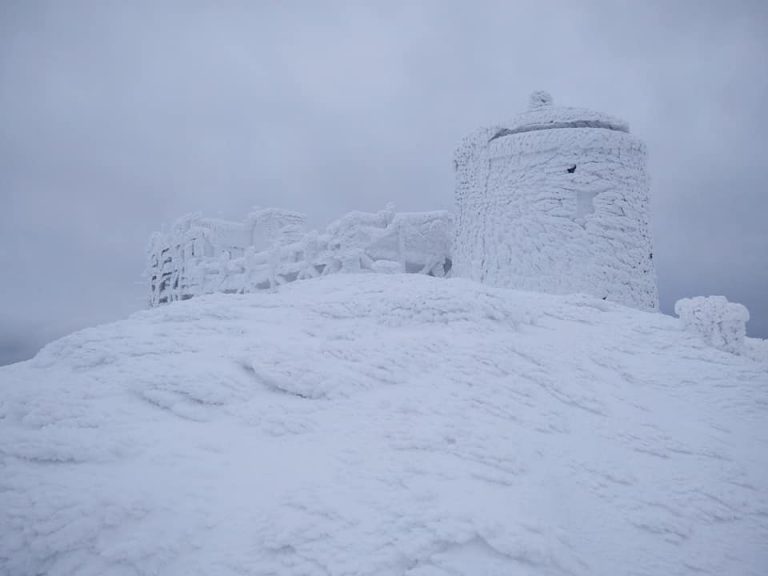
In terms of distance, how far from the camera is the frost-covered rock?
8.73m

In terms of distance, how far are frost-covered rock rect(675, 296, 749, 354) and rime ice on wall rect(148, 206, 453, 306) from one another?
6245 millimetres

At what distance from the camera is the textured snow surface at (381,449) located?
4113 mm

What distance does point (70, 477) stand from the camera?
449cm

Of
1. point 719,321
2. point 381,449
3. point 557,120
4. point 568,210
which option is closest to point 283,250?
point 568,210

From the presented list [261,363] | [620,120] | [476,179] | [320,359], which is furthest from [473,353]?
[620,120]

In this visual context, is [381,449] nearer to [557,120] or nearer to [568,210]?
[568,210]

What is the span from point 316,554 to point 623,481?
3.20m

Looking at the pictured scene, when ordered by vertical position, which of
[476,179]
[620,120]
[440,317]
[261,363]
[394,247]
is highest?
[620,120]

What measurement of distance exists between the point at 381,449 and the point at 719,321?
21.7 feet

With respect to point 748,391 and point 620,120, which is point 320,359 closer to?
point 748,391

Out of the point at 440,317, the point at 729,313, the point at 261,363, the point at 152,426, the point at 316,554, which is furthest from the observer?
the point at 729,313

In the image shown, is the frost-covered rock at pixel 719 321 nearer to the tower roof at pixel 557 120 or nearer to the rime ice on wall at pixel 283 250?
the tower roof at pixel 557 120

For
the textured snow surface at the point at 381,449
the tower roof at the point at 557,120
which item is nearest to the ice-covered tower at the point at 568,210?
the tower roof at the point at 557,120

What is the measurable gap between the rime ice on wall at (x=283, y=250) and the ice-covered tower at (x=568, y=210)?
1.50 metres
